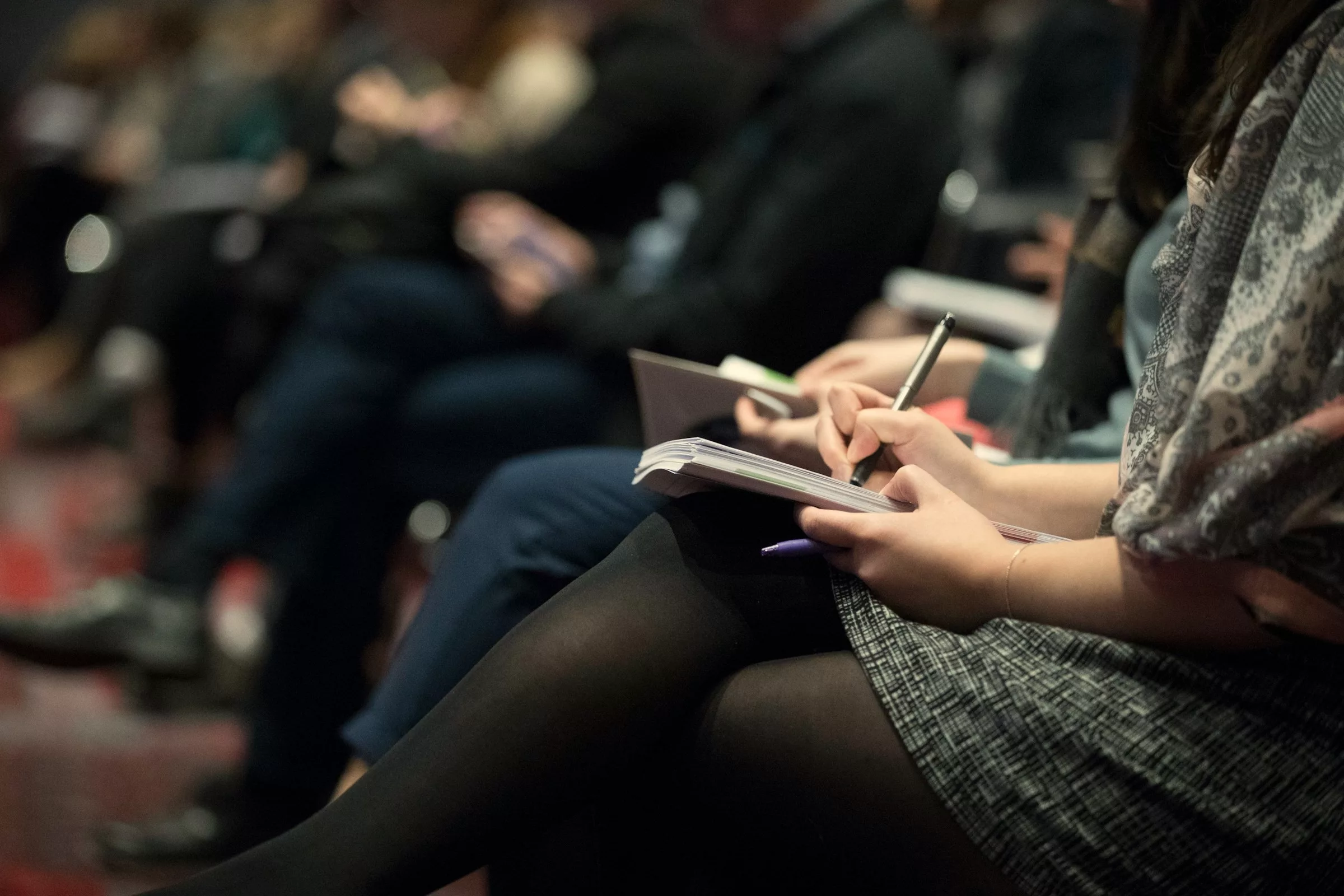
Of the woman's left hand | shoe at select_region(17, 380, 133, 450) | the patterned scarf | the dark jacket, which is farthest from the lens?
shoe at select_region(17, 380, 133, 450)

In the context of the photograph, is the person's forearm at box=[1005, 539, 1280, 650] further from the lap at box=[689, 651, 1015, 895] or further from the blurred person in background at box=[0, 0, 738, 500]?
the blurred person in background at box=[0, 0, 738, 500]

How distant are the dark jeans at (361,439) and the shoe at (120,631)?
0.15 ft

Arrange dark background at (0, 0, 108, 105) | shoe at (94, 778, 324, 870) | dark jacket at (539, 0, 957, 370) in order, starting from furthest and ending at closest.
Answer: dark background at (0, 0, 108, 105)
dark jacket at (539, 0, 957, 370)
shoe at (94, 778, 324, 870)

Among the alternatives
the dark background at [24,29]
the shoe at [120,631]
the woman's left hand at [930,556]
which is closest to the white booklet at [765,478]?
the woman's left hand at [930,556]

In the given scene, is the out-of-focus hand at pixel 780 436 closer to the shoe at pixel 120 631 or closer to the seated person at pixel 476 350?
the seated person at pixel 476 350

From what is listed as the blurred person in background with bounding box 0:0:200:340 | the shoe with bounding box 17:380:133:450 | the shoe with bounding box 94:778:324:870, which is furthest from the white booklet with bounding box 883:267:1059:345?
the blurred person in background with bounding box 0:0:200:340

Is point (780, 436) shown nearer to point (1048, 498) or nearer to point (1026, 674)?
point (1048, 498)

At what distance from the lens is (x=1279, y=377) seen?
0.66 m

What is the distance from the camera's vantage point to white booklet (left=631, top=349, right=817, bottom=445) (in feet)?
3.54

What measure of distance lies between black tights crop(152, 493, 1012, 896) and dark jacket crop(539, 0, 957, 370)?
3.07 feet

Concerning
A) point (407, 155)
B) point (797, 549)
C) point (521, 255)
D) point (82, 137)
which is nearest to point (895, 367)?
point (797, 549)

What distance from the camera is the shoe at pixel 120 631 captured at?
1.79 m

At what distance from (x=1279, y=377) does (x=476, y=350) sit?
4.83 ft

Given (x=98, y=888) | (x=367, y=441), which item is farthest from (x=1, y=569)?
(x=98, y=888)
